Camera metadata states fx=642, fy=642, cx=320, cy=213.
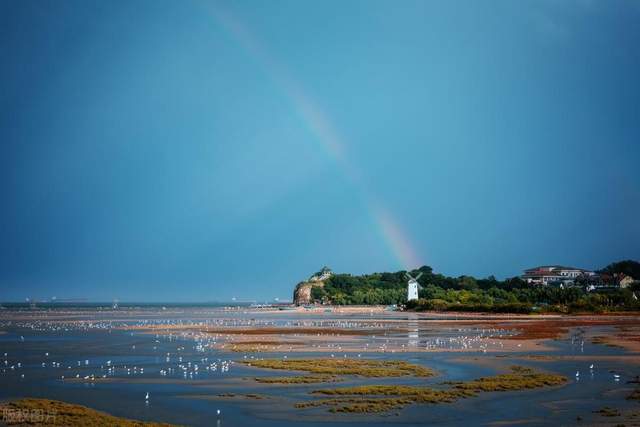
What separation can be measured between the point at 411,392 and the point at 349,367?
812 centimetres

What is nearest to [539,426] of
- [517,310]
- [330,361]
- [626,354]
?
[330,361]

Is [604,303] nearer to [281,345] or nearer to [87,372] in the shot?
[281,345]

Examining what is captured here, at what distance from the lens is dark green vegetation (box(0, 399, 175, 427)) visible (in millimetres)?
18587

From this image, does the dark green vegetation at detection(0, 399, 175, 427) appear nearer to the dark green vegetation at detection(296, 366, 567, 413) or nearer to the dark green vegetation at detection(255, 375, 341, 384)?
the dark green vegetation at detection(296, 366, 567, 413)

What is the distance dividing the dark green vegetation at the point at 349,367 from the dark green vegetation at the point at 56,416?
11842 mm

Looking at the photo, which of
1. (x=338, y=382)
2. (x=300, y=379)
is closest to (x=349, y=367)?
(x=300, y=379)

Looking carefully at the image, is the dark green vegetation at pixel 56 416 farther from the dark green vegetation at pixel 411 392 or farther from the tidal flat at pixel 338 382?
the dark green vegetation at pixel 411 392

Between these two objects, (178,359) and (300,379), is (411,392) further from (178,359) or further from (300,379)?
(178,359)

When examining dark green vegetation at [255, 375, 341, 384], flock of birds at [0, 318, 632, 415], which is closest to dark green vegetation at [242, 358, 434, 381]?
dark green vegetation at [255, 375, 341, 384]

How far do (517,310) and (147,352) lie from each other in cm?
8527

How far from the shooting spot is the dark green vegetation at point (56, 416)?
18587 mm

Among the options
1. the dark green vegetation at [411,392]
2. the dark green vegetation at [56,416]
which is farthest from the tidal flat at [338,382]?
the dark green vegetation at [56,416]

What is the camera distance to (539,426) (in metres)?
18.3

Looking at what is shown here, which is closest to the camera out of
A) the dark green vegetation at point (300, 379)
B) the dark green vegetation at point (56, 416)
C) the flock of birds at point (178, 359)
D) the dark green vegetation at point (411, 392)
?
the dark green vegetation at point (56, 416)
